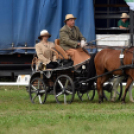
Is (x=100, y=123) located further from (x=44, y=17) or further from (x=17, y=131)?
(x=44, y=17)

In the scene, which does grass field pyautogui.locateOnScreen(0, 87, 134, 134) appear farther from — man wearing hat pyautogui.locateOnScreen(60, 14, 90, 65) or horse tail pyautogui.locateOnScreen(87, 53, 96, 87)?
man wearing hat pyautogui.locateOnScreen(60, 14, 90, 65)

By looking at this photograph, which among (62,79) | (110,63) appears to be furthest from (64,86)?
(110,63)

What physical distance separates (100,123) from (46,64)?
12.0ft

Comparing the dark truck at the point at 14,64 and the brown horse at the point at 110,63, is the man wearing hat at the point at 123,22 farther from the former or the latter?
the brown horse at the point at 110,63

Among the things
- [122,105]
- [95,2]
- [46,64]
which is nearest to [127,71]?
[122,105]

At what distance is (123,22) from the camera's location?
15.6 m

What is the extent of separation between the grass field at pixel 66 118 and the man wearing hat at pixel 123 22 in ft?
17.8

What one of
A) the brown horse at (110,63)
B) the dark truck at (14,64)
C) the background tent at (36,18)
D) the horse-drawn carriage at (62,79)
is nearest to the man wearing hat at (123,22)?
the background tent at (36,18)

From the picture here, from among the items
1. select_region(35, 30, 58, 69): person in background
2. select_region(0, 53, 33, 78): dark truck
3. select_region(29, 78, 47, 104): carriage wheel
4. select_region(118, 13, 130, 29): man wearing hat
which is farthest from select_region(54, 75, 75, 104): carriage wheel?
select_region(118, 13, 130, 29): man wearing hat

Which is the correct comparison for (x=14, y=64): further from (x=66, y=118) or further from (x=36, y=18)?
(x=66, y=118)

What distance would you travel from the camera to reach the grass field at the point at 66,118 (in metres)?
6.94

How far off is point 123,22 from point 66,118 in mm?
8062

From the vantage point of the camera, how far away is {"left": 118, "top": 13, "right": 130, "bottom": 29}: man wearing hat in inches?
609

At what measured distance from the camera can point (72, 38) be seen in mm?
11117
